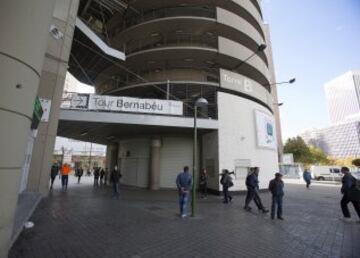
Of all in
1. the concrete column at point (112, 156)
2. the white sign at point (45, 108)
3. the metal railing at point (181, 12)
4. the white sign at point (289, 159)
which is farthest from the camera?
the white sign at point (289, 159)

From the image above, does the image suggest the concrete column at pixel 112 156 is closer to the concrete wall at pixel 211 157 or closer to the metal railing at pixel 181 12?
the concrete wall at pixel 211 157

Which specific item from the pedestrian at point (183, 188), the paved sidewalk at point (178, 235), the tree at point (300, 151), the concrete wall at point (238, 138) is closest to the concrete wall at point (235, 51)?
the concrete wall at point (238, 138)

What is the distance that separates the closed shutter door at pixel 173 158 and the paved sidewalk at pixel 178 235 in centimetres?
837

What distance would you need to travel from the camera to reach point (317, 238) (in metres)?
5.55

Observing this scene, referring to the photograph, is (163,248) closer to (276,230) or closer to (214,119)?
(276,230)

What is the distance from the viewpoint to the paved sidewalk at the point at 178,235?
14.7 feet

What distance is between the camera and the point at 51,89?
37.0ft

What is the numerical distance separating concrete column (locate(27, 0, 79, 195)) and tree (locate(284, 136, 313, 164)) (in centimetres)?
4703

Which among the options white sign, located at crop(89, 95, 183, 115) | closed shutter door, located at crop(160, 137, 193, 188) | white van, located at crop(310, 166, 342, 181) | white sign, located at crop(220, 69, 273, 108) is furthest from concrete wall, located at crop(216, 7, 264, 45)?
white van, located at crop(310, 166, 342, 181)

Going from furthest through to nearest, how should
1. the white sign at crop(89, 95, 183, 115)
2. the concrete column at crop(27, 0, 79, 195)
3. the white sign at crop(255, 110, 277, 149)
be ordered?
the white sign at crop(255, 110, 277, 149) → the white sign at crop(89, 95, 183, 115) → the concrete column at crop(27, 0, 79, 195)

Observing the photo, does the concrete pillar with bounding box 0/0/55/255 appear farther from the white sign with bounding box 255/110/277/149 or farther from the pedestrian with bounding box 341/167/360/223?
the white sign with bounding box 255/110/277/149

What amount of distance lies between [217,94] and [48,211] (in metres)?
11.9

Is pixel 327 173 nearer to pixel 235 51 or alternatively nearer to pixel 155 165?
pixel 235 51

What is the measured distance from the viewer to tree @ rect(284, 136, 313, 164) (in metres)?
45.1
